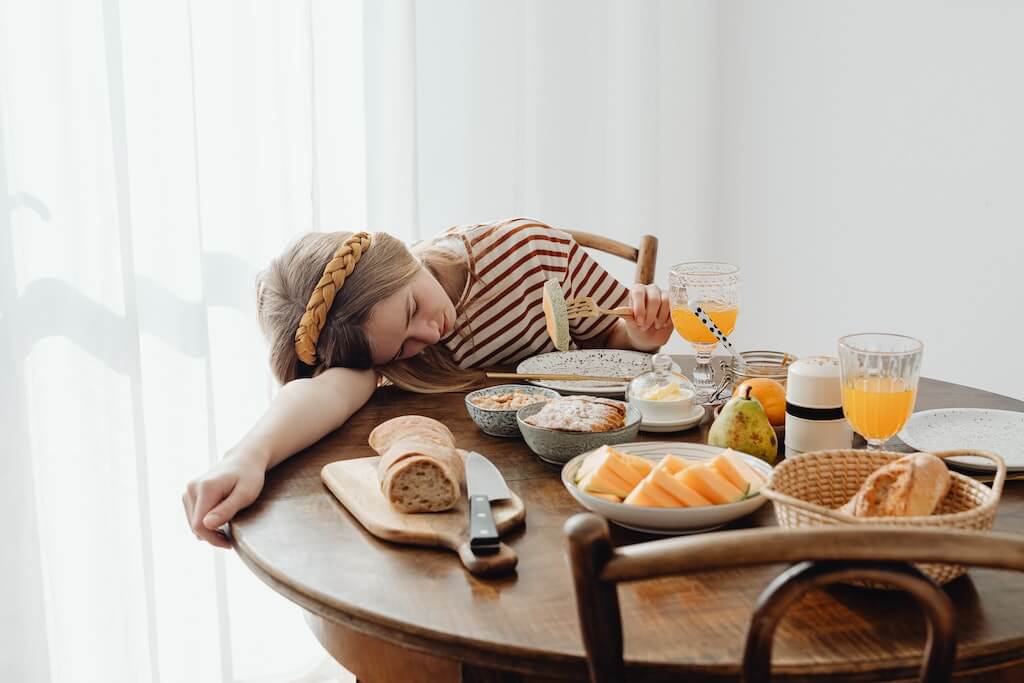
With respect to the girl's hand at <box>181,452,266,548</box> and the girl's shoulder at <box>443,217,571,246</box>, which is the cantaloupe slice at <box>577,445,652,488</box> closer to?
the girl's hand at <box>181,452,266,548</box>

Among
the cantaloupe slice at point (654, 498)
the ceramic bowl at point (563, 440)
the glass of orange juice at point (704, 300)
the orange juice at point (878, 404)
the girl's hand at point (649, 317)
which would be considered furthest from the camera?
the girl's hand at point (649, 317)

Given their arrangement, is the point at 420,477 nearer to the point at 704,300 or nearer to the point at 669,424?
the point at 669,424

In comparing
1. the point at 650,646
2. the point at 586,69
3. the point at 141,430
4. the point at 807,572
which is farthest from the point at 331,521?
the point at 586,69

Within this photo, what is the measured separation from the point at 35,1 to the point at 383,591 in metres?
1.67

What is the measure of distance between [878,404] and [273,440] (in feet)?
2.55

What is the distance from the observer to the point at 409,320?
172 centimetres

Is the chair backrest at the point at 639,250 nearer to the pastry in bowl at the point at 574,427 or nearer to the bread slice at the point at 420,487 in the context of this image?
the pastry in bowl at the point at 574,427

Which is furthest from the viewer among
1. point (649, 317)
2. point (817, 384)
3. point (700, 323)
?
point (649, 317)

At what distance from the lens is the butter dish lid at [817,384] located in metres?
1.23

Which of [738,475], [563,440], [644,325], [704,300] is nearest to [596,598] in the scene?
[738,475]

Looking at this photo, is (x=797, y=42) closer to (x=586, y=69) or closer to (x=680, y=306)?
(x=586, y=69)

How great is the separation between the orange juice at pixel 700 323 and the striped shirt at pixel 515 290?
18.5 inches

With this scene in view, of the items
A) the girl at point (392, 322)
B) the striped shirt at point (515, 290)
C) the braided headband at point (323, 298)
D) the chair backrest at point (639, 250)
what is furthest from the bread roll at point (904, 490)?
the chair backrest at point (639, 250)

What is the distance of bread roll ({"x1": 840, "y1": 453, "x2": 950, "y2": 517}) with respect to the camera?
0.93 metres
